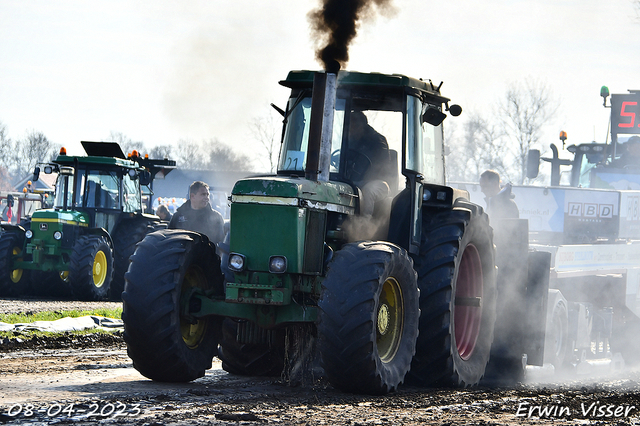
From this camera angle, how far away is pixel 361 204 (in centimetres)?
696

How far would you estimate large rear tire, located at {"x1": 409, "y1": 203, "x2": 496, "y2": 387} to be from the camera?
22.6 ft

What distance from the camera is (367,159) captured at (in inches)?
282

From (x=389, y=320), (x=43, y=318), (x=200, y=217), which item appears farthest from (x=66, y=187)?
(x=389, y=320)

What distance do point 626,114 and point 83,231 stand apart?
38.6 ft

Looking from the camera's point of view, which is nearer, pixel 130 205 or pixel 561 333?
pixel 561 333

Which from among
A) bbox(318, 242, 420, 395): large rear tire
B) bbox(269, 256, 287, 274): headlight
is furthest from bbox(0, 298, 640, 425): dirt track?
bbox(269, 256, 287, 274): headlight

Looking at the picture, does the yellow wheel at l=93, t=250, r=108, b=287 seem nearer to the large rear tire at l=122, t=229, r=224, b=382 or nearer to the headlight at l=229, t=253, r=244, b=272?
the large rear tire at l=122, t=229, r=224, b=382

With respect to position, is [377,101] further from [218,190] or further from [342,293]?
[218,190]

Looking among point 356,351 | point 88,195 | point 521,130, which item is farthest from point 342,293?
point 521,130

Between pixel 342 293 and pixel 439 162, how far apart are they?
104 inches

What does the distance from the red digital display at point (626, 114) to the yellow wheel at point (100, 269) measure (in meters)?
11.2

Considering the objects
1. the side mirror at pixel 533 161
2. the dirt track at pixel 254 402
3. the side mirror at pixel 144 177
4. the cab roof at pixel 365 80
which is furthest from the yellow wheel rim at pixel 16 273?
the cab roof at pixel 365 80

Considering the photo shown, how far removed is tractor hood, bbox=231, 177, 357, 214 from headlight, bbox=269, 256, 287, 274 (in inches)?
16.0

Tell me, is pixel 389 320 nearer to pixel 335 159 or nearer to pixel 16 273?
pixel 335 159
